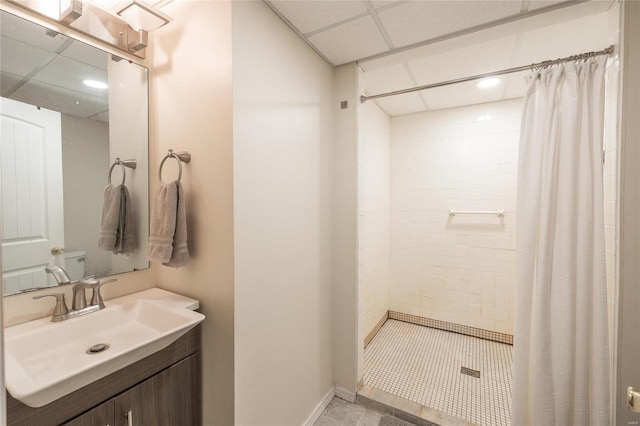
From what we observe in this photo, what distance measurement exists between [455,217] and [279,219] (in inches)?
82.2

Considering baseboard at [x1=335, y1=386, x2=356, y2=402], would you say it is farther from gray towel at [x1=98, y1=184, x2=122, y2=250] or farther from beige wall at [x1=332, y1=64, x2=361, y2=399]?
gray towel at [x1=98, y1=184, x2=122, y2=250]

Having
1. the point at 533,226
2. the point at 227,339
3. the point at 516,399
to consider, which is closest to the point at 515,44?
the point at 533,226

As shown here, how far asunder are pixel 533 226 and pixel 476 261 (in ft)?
4.62

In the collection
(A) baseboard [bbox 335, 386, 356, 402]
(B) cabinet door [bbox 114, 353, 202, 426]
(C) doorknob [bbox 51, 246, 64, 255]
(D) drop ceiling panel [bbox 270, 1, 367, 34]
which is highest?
(D) drop ceiling panel [bbox 270, 1, 367, 34]

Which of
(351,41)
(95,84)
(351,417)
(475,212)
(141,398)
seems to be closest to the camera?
(141,398)

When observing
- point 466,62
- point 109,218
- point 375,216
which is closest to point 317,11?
point 466,62

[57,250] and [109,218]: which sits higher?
[109,218]

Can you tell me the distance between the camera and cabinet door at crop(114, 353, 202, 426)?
1.11 metres

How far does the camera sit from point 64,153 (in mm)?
1298

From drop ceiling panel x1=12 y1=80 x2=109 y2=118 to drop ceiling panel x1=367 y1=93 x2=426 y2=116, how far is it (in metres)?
2.20

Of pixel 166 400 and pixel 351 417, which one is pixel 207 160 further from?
pixel 351 417

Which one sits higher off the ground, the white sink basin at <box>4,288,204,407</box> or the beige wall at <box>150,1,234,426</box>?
the beige wall at <box>150,1,234,426</box>

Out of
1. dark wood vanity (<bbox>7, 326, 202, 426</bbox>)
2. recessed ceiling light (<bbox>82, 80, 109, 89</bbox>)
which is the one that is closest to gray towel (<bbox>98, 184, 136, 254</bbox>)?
recessed ceiling light (<bbox>82, 80, 109, 89</bbox>)

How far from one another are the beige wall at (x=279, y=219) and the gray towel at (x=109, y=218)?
25.9 inches
